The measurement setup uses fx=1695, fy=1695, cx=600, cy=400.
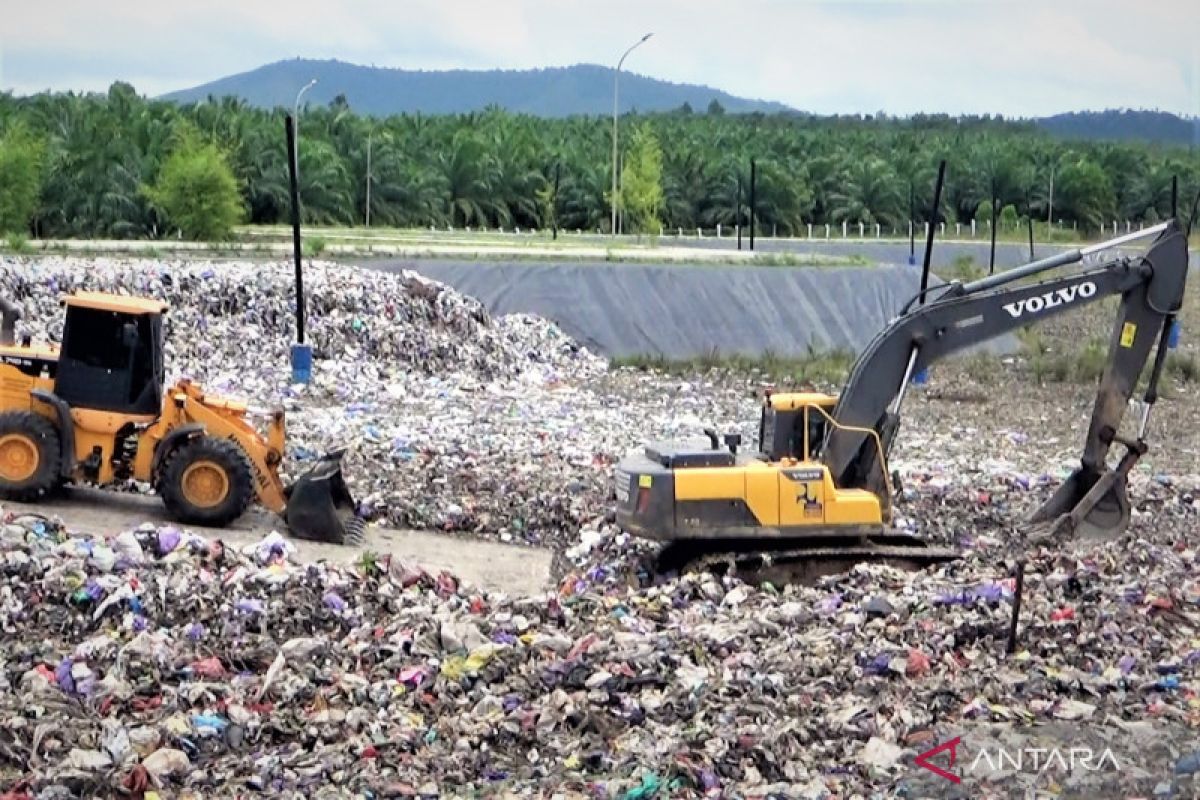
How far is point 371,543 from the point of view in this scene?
1390cm

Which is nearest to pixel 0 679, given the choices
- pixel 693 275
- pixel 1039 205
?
pixel 693 275

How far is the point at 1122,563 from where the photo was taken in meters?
12.0

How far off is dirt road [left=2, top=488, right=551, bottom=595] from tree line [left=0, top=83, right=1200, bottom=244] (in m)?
20.8

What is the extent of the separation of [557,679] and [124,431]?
5855 mm

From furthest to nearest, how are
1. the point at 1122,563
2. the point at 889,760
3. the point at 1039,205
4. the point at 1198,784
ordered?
the point at 1039,205 < the point at 1122,563 < the point at 889,760 < the point at 1198,784

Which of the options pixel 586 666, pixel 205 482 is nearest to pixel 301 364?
pixel 205 482

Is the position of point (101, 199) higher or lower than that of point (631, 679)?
higher

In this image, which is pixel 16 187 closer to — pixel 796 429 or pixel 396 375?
pixel 396 375

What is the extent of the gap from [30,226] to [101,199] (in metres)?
1.69

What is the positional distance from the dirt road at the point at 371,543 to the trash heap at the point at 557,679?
1.44 meters

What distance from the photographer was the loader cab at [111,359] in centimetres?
1342

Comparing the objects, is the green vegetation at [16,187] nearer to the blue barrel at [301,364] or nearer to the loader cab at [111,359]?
the blue barrel at [301,364]

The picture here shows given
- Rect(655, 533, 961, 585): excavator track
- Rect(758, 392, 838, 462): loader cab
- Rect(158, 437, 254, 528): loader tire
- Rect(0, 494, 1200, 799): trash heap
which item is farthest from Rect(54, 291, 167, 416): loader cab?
A: Rect(758, 392, 838, 462): loader cab

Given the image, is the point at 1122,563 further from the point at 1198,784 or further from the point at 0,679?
the point at 0,679
